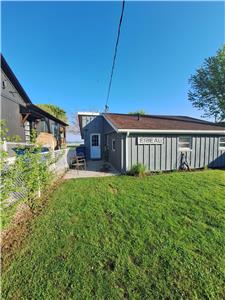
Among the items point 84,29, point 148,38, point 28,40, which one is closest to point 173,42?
point 148,38

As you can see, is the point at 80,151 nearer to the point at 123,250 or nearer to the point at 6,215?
the point at 6,215

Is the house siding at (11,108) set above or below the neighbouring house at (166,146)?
above

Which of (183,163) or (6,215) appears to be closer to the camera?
(6,215)

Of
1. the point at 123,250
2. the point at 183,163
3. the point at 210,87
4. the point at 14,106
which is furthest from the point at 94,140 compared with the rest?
the point at 210,87

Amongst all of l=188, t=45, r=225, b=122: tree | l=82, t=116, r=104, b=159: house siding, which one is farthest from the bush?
l=188, t=45, r=225, b=122: tree

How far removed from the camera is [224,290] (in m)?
1.93

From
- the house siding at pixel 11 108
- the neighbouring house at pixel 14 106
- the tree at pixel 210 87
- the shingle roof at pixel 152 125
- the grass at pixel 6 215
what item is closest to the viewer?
the grass at pixel 6 215

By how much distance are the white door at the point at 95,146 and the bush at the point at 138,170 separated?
6.21m

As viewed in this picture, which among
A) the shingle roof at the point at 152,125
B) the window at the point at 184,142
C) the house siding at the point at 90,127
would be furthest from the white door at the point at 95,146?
the window at the point at 184,142

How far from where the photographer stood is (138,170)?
6.95 m

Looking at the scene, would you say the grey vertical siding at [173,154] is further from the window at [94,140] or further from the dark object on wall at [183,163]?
the window at [94,140]

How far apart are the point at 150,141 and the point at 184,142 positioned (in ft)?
7.54

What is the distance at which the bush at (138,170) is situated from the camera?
6.93m

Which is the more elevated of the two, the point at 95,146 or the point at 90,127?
the point at 90,127
